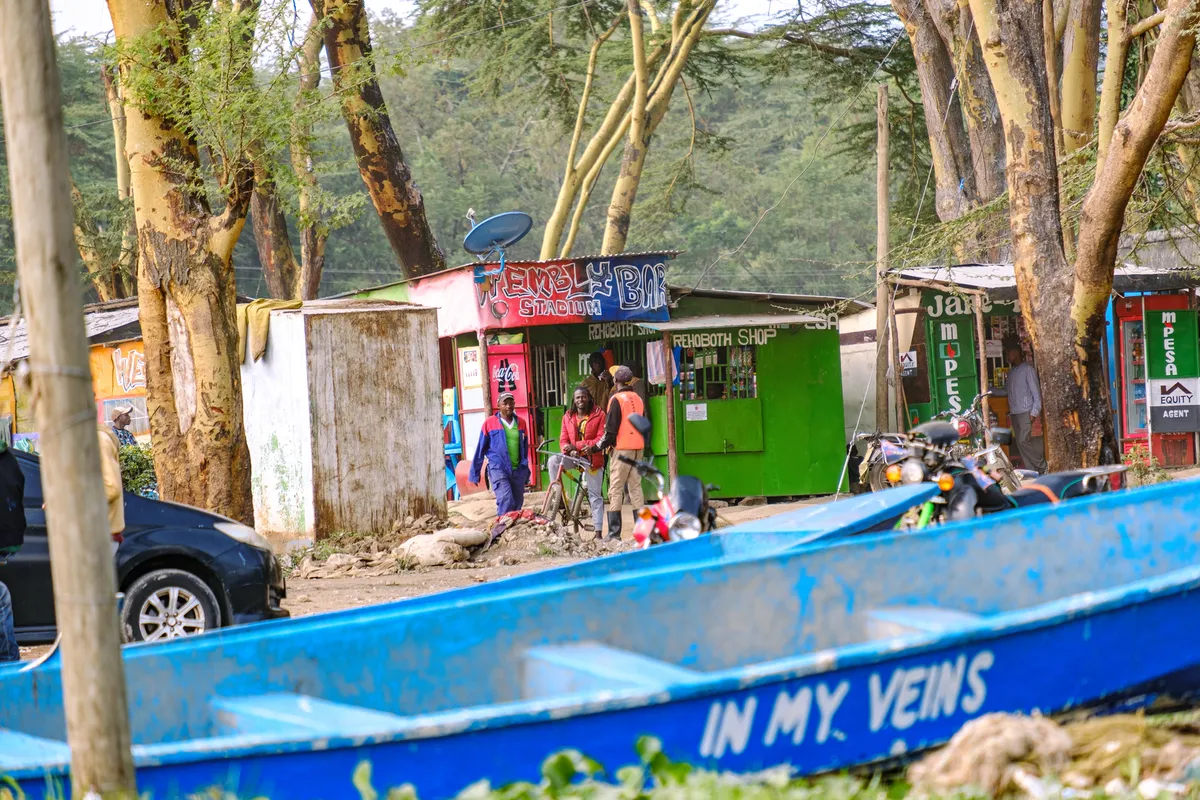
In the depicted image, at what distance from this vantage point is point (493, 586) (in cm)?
670

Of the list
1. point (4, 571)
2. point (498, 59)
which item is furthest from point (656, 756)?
point (498, 59)

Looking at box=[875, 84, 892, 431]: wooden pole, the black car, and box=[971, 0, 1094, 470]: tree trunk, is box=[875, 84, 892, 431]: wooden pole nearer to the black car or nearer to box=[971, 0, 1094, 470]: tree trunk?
box=[971, 0, 1094, 470]: tree trunk

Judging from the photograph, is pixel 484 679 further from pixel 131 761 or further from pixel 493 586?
pixel 131 761

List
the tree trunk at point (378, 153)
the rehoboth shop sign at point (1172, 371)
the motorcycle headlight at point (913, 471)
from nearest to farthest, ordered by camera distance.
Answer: the motorcycle headlight at point (913, 471) → the rehoboth shop sign at point (1172, 371) → the tree trunk at point (378, 153)

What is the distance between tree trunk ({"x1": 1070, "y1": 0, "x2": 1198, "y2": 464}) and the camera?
10.6m

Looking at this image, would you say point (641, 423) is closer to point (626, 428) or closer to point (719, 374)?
point (626, 428)

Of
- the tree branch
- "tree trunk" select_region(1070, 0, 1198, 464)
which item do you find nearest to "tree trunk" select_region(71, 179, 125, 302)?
"tree trunk" select_region(1070, 0, 1198, 464)

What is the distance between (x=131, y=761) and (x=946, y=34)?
44.3ft

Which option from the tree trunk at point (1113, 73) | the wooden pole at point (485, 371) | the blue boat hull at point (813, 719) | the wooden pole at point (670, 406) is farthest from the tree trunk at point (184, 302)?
the blue boat hull at point (813, 719)

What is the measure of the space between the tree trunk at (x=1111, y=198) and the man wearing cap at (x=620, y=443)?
4.40 m

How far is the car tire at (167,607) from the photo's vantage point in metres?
8.66

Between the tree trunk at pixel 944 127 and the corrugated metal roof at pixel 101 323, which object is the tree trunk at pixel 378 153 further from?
the tree trunk at pixel 944 127

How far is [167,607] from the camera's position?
347 inches

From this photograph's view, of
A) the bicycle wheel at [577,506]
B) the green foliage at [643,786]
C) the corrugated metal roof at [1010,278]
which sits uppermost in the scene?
the corrugated metal roof at [1010,278]
